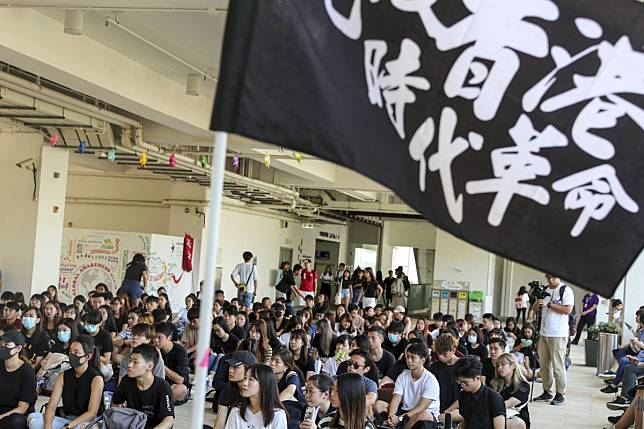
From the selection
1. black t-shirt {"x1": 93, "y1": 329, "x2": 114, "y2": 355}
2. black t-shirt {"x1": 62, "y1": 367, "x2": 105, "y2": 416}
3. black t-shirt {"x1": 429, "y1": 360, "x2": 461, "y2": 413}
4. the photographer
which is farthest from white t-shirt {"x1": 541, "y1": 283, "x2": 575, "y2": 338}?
black t-shirt {"x1": 62, "y1": 367, "x2": 105, "y2": 416}

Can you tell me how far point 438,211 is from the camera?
2.76 metres

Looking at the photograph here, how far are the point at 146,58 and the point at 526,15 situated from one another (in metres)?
9.59

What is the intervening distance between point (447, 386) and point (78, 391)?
3.47m

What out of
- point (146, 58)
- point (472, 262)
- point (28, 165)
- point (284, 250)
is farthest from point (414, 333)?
point (284, 250)

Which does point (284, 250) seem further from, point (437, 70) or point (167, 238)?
point (437, 70)

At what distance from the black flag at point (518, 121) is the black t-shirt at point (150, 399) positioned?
437cm

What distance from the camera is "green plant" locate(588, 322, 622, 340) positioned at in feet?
53.2

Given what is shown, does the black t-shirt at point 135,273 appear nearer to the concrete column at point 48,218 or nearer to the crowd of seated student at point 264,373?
the concrete column at point 48,218

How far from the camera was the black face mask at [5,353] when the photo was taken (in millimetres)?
7059

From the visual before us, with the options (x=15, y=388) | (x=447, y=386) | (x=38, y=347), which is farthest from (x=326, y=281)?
(x=15, y=388)

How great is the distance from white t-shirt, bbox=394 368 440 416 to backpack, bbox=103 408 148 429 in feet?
8.44

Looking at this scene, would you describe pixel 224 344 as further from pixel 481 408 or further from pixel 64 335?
pixel 481 408

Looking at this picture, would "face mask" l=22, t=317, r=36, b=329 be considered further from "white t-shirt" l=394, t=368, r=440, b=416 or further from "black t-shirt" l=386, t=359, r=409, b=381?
"white t-shirt" l=394, t=368, r=440, b=416

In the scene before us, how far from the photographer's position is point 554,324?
435 inches
